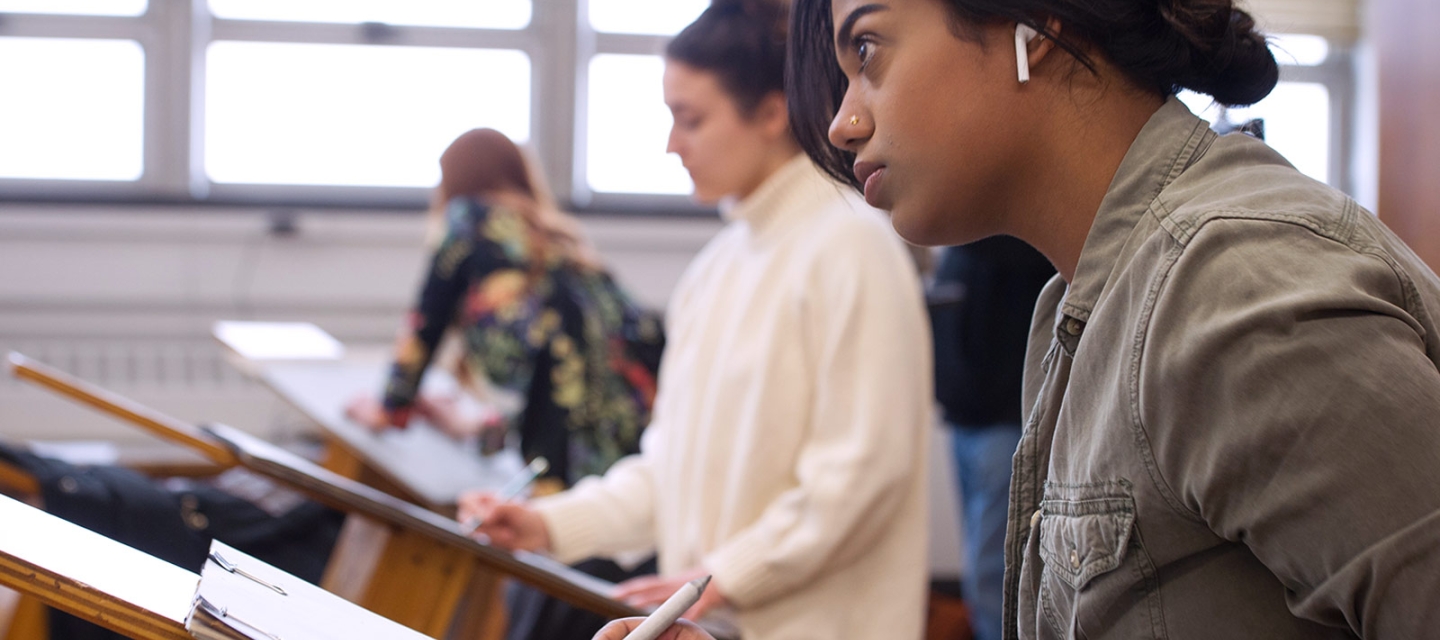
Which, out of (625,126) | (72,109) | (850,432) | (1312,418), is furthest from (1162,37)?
(72,109)

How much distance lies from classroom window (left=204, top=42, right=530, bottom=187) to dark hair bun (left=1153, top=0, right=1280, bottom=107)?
3.45 m

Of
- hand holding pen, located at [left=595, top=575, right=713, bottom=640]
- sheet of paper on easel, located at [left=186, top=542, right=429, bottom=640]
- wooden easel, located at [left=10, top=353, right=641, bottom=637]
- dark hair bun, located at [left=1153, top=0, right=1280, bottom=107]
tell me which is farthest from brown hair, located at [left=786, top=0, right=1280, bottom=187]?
wooden easel, located at [left=10, top=353, right=641, bottom=637]

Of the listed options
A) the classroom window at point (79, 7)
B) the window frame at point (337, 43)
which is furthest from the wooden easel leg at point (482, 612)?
the classroom window at point (79, 7)

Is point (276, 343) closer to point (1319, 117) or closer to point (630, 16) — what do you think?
point (630, 16)

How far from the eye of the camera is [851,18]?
79cm

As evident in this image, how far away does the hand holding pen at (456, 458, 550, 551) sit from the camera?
Answer: 1533 millimetres

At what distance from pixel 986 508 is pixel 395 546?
4.35ft

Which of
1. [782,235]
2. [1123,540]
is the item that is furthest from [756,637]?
[1123,540]

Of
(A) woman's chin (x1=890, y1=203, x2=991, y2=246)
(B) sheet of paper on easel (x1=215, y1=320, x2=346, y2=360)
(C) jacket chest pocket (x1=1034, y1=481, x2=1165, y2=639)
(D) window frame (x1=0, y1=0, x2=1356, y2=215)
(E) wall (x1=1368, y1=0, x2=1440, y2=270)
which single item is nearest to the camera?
(C) jacket chest pocket (x1=1034, y1=481, x2=1165, y2=639)

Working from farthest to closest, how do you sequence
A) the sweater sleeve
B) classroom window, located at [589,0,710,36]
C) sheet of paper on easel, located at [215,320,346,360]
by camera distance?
1. classroom window, located at [589,0,710,36]
2. sheet of paper on easel, located at [215,320,346,360]
3. the sweater sleeve

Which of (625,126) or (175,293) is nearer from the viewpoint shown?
(175,293)

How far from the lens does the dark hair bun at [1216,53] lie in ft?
2.35

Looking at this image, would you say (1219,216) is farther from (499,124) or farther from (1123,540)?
(499,124)

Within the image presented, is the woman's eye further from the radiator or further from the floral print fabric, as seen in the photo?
the radiator
